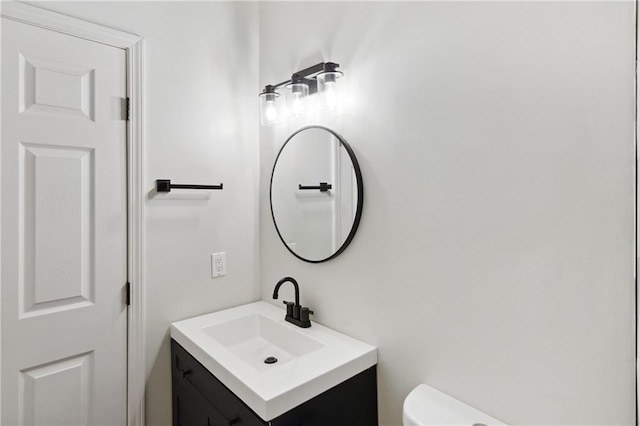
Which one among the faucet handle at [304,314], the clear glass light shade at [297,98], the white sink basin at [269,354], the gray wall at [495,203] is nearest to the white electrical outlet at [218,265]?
the white sink basin at [269,354]

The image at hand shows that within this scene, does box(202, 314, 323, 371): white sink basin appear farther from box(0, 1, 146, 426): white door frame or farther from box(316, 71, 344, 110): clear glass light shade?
box(316, 71, 344, 110): clear glass light shade

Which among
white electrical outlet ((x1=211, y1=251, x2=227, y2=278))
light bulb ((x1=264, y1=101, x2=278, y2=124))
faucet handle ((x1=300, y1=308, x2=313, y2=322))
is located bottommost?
faucet handle ((x1=300, y1=308, x2=313, y2=322))

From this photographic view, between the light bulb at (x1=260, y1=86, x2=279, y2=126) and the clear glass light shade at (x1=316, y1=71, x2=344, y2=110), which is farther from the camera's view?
the light bulb at (x1=260, y1=86, x2=279, y2=126)

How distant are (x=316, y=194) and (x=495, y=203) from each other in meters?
0.77

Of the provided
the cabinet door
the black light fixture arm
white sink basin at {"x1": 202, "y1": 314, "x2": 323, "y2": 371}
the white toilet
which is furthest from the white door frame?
the white toilet

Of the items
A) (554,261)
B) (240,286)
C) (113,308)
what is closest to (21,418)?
(113,308)

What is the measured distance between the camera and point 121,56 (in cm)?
151

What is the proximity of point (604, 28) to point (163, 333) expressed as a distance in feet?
6.20

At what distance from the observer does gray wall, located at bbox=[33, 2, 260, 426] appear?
159cm

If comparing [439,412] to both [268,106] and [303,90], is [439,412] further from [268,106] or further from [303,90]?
[268,106]

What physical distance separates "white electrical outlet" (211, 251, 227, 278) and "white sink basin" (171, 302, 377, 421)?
20 cm

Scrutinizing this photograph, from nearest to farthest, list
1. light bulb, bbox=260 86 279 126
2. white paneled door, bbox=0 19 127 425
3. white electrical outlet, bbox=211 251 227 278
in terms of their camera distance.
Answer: white paneled door, bbox=0 19 127 425, light bulb, bbox=260 86 279 126, white electrical outlet, bbox=211 251 227 278

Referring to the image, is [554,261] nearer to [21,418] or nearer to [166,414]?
[166,414]

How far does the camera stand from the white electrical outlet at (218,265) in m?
1.80
